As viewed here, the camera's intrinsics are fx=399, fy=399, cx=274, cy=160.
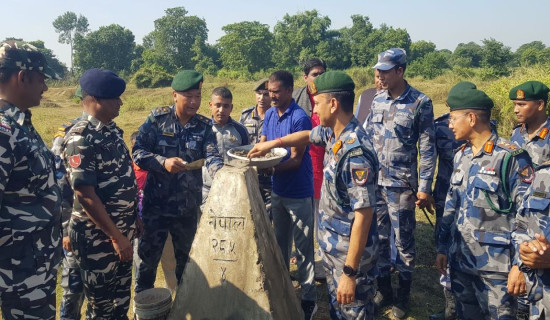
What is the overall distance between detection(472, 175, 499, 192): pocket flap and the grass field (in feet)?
5.84

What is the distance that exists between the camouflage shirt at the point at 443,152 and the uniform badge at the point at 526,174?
1489 millimetres

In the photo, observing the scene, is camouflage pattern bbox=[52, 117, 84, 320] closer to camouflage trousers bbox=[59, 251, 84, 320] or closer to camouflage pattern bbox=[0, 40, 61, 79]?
camouflage trousers bbox=[59, 251, 84, 320]

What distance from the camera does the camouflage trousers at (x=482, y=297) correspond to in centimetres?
261

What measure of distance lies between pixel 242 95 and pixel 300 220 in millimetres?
21682

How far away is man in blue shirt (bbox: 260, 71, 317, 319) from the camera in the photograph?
379 cm

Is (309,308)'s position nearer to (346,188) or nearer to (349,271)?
(349,271)

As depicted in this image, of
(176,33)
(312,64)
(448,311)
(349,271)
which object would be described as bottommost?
(448,311)

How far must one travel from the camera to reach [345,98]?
268 centimetres

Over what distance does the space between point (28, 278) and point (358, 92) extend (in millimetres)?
20105

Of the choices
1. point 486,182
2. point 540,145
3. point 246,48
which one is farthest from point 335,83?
point 246,48

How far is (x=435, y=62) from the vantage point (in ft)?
124

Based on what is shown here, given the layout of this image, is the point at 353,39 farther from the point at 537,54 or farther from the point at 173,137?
the point at 173,137

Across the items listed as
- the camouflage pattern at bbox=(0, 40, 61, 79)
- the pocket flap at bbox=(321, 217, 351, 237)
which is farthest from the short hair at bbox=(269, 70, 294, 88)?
the camouflage pattern at bbox=(0, 40, 61, 79)

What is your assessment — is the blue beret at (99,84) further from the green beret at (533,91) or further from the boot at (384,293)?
the green beret at (533,91)
